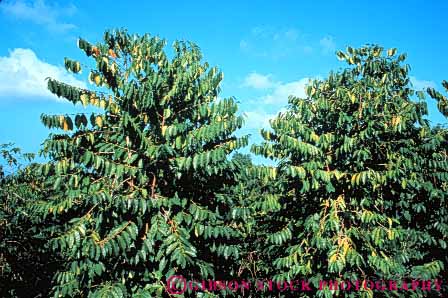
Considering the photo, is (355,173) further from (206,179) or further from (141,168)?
(141,168)

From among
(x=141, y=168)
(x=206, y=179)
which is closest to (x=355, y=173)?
(x=206, y=179)

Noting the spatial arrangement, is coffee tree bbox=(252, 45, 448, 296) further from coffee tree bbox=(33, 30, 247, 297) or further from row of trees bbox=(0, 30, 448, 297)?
coffee tree bbox=(33, 30, 247, 297)

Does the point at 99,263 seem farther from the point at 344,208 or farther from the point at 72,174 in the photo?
the point at 344,208

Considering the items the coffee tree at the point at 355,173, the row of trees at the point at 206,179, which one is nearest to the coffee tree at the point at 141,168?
the row of trees at the point at 206,179

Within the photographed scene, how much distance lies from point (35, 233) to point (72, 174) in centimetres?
365

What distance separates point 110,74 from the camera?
19.0ft

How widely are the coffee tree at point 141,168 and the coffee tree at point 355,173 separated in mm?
1516

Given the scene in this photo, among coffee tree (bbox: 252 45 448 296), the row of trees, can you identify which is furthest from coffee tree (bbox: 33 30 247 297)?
coffee tree (bbox: 252 45 448 296)

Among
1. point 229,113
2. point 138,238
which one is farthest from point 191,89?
point 138,238

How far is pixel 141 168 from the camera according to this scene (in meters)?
5.18

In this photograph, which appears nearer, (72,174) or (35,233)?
(72,174)

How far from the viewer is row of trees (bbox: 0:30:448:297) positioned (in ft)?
16.9

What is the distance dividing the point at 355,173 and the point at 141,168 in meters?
3.85

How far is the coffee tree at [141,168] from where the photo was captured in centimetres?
500
